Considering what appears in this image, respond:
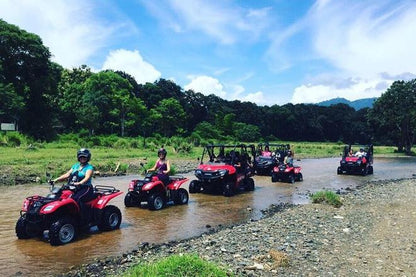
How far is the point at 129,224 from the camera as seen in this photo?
11.5 metres

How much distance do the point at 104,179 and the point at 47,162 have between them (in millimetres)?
5746

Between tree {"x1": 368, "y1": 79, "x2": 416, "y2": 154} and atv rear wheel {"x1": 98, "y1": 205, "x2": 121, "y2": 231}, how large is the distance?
5061 centimetres

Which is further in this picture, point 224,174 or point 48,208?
point 224,174

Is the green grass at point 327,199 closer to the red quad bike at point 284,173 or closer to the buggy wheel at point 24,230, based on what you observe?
the red quad bike at point 284,173

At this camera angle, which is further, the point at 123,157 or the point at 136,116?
the point at 136,116

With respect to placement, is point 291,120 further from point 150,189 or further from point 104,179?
point 150,189

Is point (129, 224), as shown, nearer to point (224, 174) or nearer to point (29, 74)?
point (224, 174)

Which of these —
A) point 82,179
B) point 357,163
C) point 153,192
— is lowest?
point 153,192

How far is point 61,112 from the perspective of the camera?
58.9 m

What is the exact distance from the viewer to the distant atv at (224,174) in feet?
54.4

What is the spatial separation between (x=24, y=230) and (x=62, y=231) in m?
1.30

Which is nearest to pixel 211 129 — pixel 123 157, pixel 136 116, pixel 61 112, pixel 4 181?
pixel 136 116

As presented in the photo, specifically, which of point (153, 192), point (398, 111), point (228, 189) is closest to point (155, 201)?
point (153, 192)

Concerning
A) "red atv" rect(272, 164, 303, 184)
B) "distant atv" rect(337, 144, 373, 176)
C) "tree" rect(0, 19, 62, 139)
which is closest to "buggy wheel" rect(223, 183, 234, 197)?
"red atv" rect(272, 164, 303, 184)
